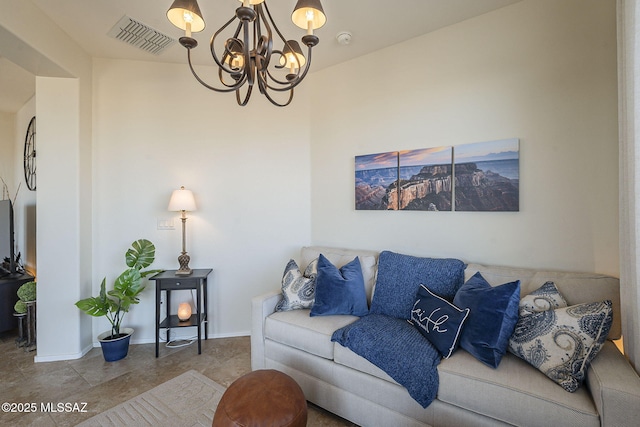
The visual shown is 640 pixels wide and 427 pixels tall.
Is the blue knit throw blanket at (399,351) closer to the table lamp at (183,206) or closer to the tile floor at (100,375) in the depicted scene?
the tile floor at (100,375)

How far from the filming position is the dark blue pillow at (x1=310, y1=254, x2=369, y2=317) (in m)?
2.17

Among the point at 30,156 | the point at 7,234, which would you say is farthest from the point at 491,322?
the point at 30,156

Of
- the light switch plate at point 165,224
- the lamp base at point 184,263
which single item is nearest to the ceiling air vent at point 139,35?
the light switch plate at point 165,224

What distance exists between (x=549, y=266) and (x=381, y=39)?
2.22 m

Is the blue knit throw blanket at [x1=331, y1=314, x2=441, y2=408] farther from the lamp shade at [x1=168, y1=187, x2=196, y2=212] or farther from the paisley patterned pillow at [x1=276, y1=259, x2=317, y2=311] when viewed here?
the lamp shade at [x1=168, y1=187, x2=196, y2=212]

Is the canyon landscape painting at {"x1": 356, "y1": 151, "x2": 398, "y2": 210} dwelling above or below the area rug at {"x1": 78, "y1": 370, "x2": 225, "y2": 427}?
above

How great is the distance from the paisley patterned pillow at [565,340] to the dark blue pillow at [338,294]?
1.01 m

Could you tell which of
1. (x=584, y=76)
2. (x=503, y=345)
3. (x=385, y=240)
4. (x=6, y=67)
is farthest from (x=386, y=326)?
(x=6, y=67)

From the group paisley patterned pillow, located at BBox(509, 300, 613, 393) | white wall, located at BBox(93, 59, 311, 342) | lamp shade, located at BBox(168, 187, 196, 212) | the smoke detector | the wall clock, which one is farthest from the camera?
the wall clock

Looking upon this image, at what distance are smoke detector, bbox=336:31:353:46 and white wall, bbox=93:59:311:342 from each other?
72cm

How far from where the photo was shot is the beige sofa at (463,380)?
3.99ft

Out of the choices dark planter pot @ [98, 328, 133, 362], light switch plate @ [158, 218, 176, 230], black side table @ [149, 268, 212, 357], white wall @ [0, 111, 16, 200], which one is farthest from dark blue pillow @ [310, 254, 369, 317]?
white wall @ [0, 111, 16, 200]

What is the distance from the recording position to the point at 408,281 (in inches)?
84.0

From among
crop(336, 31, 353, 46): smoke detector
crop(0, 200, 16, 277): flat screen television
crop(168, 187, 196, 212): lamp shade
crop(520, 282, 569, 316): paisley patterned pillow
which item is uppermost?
crop(336, 31, 353, 46): smoke detector
